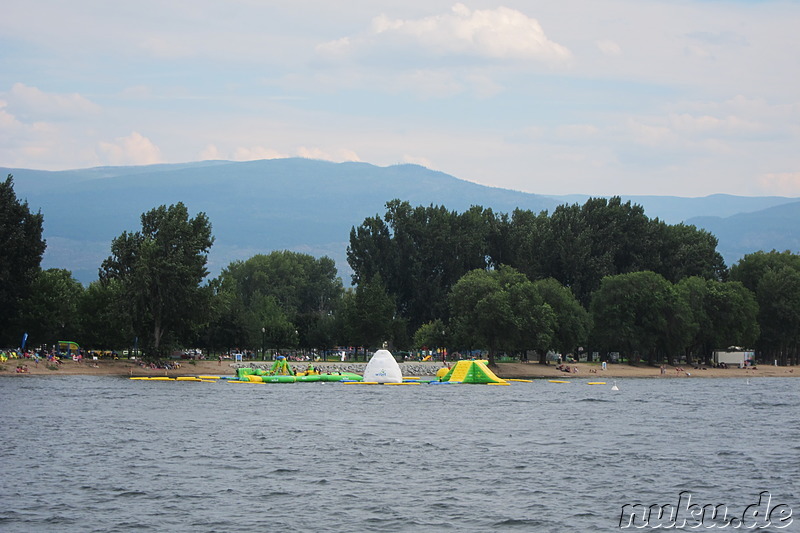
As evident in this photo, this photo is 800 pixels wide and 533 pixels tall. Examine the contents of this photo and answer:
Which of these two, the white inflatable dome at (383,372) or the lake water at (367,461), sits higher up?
the white inflatable dome at (383,372)

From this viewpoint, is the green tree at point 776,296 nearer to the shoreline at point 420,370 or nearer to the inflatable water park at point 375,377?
the shoreline at point 420,370

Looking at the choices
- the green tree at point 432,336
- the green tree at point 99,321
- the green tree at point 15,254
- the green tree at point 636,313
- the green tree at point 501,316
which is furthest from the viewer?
the green tree at point 432,336

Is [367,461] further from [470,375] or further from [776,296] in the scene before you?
[776,296]

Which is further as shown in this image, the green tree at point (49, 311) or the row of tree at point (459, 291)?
the green tree at point (49, 311)

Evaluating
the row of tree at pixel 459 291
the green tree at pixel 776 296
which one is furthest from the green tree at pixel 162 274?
the green tree at pixel 776 296

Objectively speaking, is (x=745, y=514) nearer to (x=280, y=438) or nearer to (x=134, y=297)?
(x=280, y=438)

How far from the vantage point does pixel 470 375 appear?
10462 centimetres

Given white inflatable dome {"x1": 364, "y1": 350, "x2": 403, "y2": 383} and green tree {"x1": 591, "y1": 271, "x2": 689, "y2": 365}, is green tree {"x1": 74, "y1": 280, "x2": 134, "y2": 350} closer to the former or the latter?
white inflatable dome {"x1": 364, "y1": 350, "x2": 403, "y2": 383}

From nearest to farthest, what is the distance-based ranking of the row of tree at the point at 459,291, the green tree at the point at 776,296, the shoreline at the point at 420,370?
the shoreline at the point at 420,370 → the row of tree at the point at 459,291 → the green tree at the point at 776,296

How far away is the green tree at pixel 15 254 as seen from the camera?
346ft

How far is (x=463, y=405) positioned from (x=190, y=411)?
2120 centimetres

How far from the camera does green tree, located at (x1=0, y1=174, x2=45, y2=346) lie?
346 feet

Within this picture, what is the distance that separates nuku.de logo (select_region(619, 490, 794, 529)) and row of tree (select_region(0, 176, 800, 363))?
82.3 meters

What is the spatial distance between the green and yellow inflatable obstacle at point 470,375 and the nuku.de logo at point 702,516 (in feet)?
225
